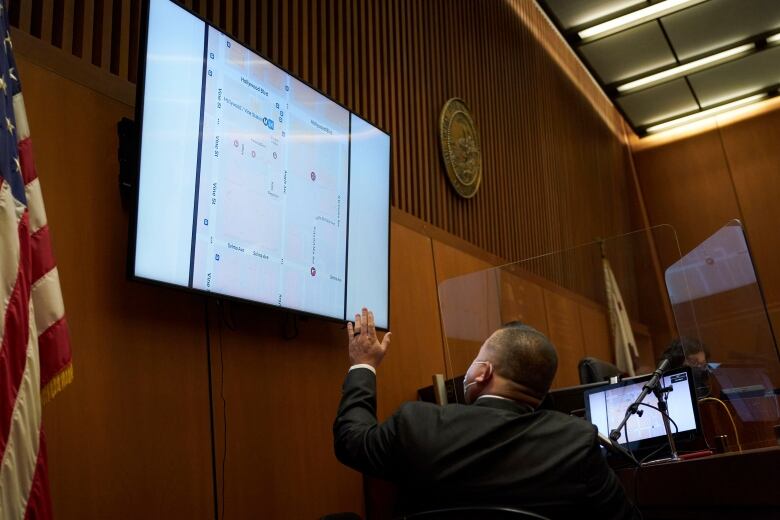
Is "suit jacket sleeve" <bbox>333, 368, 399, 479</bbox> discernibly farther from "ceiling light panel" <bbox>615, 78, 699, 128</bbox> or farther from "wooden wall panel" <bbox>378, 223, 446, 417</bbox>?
"ceiling light panel" <bbox>615, 78, 699, 128</bbox>

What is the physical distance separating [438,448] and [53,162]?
1478 mm

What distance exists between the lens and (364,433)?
191 cm

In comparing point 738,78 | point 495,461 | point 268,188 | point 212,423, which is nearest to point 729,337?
point 495,461

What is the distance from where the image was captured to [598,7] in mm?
7070

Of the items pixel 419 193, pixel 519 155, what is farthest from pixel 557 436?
pixel 519 155

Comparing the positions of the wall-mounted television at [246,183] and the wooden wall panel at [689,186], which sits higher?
the wooden wall panel at [689,186]

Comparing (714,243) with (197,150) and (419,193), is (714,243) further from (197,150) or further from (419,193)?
(197,150)

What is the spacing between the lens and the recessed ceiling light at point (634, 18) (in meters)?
6.98

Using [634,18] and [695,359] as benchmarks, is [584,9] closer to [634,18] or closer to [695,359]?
[634,18]

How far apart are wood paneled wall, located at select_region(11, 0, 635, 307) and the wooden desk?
216 centimetres

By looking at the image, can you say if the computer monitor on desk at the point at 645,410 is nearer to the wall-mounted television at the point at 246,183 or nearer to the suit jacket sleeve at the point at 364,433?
the wall-mounted television at the point at 246,183

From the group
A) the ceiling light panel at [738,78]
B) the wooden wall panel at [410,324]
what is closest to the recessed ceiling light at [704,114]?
the ceiling light panel at [738,78]

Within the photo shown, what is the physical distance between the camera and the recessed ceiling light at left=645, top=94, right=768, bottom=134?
8.82 meters

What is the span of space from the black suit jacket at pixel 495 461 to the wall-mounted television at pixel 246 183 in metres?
1.01
